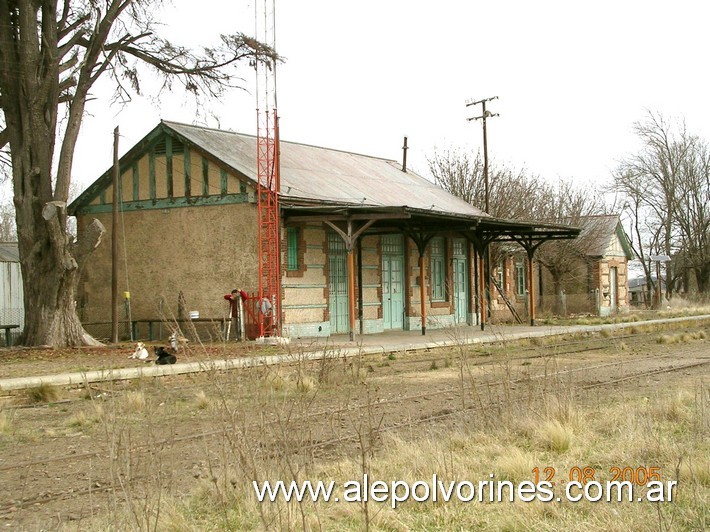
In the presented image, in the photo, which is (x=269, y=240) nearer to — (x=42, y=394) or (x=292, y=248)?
(x=292, y=248)

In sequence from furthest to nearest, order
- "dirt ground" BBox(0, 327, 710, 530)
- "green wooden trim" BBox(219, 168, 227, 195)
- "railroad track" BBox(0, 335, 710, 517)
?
"green wooden trim" BBox(219, 168, 227, 195), "railroad track" BBox(0, 335, 710, 517), "dirt ground" BBox(0, 327, 710, 530)

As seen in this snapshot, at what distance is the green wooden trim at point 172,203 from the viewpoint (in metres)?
22.4

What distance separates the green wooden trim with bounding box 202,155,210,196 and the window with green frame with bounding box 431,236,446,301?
9194mm

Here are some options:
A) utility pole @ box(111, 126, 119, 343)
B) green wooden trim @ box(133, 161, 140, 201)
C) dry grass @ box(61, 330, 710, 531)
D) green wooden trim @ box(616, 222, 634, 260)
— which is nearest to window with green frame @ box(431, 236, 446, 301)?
green wooden trim @ box(133, 161, 140, 201)

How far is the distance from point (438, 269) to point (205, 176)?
32.5 feet

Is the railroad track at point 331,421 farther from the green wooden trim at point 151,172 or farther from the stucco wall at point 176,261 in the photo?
the green wooden trim at point 151,172

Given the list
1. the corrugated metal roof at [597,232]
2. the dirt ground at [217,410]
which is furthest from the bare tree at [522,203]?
the dirt ground at [217,410]

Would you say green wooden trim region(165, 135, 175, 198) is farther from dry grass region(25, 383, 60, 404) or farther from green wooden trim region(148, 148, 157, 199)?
dry grass region(25, 383, 60, 404)

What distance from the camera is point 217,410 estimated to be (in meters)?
8.04

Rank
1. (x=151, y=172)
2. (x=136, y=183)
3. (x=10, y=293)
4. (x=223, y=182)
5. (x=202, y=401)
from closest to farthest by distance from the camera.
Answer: (x=202, y=401), (x=223, y=182), (x=151, y=172), (x=136, y=183), (x=10, y=293)

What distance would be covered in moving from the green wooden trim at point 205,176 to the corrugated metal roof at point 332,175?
36cm

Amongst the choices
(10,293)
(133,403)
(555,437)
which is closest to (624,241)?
(10,293)

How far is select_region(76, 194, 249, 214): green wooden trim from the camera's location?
73.5ft

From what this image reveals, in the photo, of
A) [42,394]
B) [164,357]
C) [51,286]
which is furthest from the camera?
[51,286]
